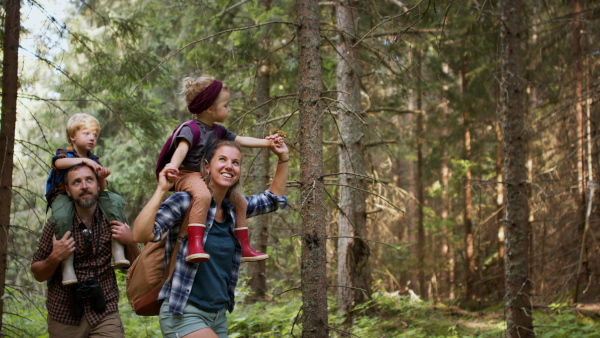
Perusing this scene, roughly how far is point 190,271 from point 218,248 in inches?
9.3

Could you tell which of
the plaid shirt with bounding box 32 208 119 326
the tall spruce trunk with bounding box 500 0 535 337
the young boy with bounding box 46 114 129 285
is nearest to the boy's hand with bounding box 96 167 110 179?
the young boy with bounding box 46 114 129 285

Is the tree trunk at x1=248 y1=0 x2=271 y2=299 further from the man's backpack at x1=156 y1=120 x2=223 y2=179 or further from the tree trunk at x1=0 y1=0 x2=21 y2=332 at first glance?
the man's backpack at x1=156 y1=120 x2=223 y2=179

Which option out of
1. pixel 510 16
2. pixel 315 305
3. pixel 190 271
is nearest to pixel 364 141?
pixel 510 16

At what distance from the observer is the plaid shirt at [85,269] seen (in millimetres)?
3410

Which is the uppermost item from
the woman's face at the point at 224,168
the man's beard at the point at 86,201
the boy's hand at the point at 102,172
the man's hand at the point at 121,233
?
the boy's hand at the point at 102,172

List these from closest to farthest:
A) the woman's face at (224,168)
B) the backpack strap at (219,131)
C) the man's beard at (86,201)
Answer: the woman's face at (224,168), the backpack strap at (219,131), the man's beard at (86,201)

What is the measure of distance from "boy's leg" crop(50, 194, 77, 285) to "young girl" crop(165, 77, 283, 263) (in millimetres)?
1064

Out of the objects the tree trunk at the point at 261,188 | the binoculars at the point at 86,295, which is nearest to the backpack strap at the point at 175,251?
the binoculars at the point at 86,295

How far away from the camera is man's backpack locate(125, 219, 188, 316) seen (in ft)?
9.14

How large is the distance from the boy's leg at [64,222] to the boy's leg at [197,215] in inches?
43.9

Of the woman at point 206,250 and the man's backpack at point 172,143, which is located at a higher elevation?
the man's backpack at point 172,143

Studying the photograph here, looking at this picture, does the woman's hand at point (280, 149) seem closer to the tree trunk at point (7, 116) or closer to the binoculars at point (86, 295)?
the binoculars at point (86, 295)

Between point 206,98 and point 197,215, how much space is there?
2.45ft

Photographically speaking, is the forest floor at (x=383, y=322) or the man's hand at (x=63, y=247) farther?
the forest floor at (x=383, y=322)
